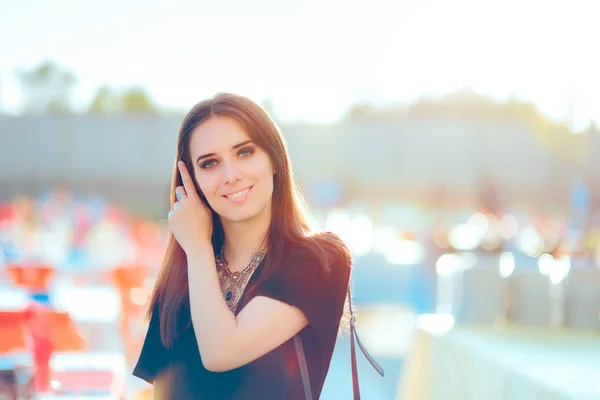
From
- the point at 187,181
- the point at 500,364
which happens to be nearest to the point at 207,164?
the point at 187,181

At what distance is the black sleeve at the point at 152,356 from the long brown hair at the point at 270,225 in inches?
1.5

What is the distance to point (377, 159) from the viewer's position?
28.0 meters

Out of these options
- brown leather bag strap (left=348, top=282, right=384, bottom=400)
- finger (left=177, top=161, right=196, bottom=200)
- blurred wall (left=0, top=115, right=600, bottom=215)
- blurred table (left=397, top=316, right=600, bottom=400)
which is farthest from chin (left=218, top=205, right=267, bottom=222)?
blurred wall (left=0, top=115, right=600, bottom=215)

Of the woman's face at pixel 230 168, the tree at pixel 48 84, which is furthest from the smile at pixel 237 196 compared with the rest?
the tree at pixel 48 84

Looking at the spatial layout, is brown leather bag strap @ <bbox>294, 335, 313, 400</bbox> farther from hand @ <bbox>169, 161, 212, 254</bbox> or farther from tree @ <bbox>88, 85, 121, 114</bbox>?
tree @ <bbox>88, 85, 121, 114</bbox>

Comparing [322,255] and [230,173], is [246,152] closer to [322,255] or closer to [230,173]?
[230,173]

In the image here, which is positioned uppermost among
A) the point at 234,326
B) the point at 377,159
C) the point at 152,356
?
the point at 377,159

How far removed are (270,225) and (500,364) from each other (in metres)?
1.81

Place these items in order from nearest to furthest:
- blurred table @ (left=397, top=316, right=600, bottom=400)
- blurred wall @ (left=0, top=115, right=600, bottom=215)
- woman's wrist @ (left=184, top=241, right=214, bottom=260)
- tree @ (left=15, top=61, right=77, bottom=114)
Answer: woman's wrist @ (left=184, top=241, right=214, bottom=260)
blurred table @ (left=397, top=316, right=600, bottom=400)
blurred wall @ (left=0, top=115, right=600, bottom=215)
tree @ (left=15, top=61, right=77, bottom=114)

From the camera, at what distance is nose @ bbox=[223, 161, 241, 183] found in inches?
58.1

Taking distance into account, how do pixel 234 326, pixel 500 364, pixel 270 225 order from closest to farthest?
pixel 234 326 < pixel 270 225 < pixel 500 364

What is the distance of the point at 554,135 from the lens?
2728 cm

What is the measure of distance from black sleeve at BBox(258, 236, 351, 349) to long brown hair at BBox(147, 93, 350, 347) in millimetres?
22

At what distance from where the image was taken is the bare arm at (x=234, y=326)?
1.32 meters
